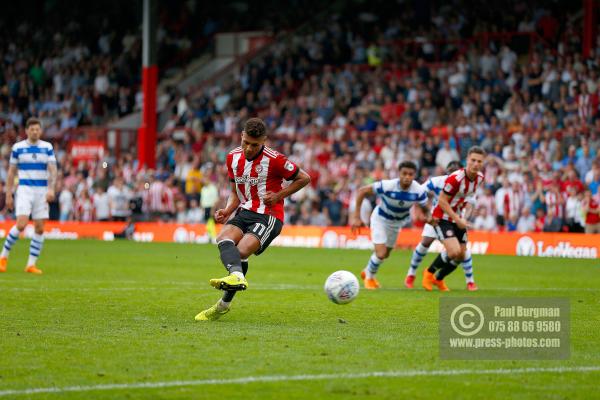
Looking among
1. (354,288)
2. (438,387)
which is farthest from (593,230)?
(438,387)

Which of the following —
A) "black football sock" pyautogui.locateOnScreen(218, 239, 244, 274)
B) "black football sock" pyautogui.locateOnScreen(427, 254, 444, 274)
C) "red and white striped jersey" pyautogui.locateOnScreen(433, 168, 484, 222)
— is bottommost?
"black football sock" pyautogui.locateOnScreen(427, 254, 444, 274)

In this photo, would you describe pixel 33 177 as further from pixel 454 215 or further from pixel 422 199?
pixel 454 215

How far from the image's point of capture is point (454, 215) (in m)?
14.6

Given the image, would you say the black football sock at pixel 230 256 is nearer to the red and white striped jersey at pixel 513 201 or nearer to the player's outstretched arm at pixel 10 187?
the player's outstretched arm at pixel 10 187

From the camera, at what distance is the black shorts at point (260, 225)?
10.8 m

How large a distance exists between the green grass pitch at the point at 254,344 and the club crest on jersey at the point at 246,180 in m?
1.40

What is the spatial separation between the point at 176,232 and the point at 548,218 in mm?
10899

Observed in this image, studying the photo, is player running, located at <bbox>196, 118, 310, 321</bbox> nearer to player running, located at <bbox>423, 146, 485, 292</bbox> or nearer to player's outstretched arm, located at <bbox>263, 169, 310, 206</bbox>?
player's outstretched arm, located at <bbox>263, 169, 310, 206</bbox>

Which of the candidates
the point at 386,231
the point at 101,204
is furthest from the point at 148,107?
the point at 386,231

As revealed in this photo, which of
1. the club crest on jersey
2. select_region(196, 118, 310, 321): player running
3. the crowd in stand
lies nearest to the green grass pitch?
select_region(196, 118, 310, 321): player running

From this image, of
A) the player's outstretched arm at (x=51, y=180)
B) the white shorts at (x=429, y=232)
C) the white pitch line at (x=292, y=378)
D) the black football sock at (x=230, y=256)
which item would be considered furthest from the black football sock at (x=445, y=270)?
the white pitch line at (x=292, y=378)

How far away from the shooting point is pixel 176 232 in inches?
1208

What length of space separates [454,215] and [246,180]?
4.52 meters

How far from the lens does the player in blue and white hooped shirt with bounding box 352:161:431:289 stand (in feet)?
50.2
